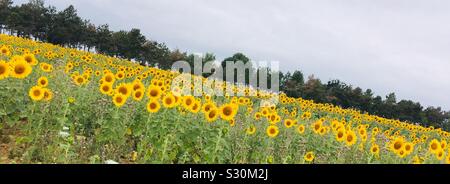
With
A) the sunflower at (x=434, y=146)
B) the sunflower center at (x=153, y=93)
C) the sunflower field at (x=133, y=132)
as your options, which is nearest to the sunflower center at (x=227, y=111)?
the sunflower field at (x=133, y=132)

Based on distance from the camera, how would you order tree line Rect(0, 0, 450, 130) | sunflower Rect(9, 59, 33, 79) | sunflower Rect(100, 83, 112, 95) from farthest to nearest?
tree line Rect(0, 0, 450, 130) → sunflower Rect(100, 83, 112, 95) → sunflower Rect(9, 59, 33, 79)

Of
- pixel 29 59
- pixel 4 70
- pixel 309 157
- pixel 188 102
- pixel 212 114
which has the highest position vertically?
pixel 29 59

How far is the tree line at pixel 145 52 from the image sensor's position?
52.2 meters

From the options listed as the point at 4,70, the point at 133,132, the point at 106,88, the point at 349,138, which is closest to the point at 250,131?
the point at 349,138

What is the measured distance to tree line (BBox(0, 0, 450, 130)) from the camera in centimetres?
5225

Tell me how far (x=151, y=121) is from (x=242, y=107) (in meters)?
5.63

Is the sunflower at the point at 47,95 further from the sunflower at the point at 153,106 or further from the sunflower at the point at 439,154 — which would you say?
the sunflower at the point at 439,154

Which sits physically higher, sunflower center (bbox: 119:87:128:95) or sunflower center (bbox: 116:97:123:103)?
sunflower center (bbox: 119:87:128:95)

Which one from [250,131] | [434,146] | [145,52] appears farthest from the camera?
[145,52]

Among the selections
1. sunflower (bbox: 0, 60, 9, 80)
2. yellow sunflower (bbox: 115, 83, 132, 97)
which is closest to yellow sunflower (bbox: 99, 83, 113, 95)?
yellow sunflower (bbox: 115, 83, 132, 97)

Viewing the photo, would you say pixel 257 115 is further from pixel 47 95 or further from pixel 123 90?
pixel 47 95

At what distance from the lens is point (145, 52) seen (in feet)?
196

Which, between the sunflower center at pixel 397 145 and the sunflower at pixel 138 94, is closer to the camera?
the sunflower center at pixel 397 145

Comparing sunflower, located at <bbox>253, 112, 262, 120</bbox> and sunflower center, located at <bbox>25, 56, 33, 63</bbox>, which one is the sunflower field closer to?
sunflower center, located at <bbox>25, 56, 33, 63</bbox>
